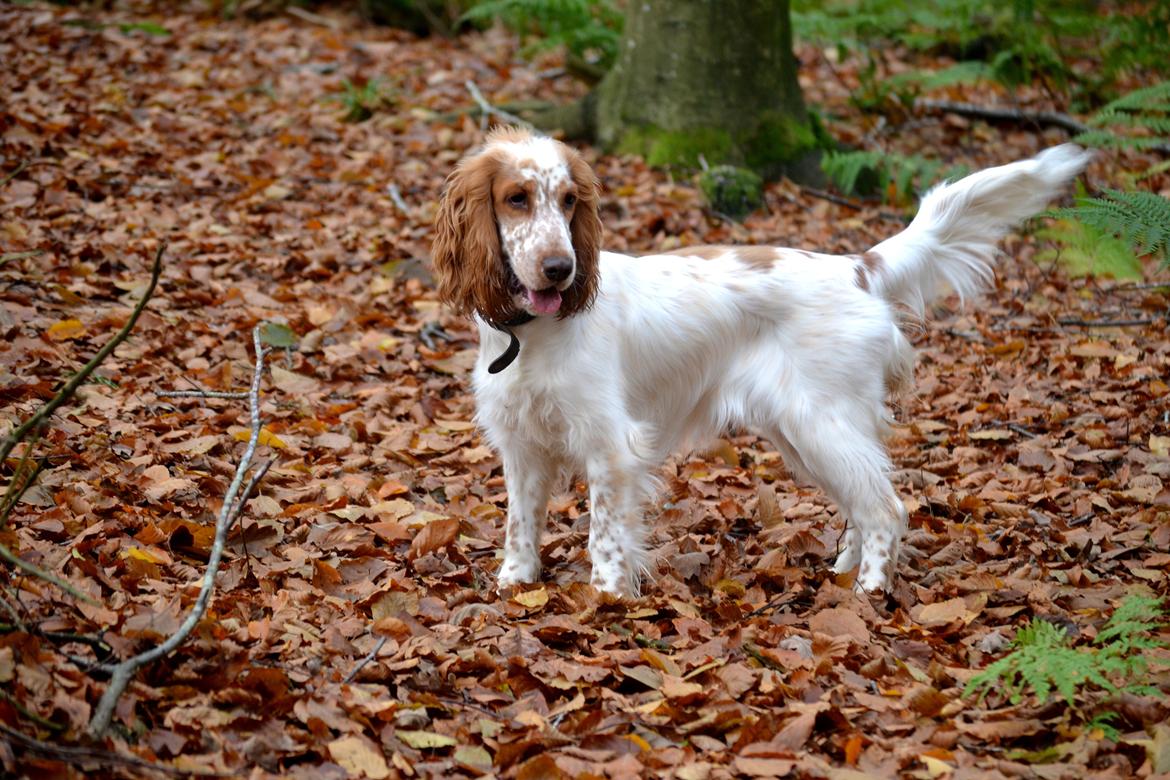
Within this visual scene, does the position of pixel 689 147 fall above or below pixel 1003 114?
below

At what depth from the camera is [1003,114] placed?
9.94 m

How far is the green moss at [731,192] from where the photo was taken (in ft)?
26.7

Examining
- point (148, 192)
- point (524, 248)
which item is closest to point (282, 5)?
point (148, 192)

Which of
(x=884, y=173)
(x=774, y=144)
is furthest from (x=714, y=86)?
(x=884, y=173)

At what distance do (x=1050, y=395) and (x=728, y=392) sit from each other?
235cm

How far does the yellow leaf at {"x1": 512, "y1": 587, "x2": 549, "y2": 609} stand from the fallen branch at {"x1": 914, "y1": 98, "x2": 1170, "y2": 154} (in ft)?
23.9

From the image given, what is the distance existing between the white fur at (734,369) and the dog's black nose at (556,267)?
284 mm

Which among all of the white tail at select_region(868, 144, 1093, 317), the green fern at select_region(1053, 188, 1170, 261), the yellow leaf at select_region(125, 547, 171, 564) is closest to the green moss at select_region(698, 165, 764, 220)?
the white tail at select_region(868, 144, 1093, 317)

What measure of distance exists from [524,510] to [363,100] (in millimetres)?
6149

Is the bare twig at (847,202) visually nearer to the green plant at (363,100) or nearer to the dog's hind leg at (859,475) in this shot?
the green plant at (363,100)

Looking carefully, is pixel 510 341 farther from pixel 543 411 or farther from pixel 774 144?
pixel 774 144

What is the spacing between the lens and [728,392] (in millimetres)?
4824

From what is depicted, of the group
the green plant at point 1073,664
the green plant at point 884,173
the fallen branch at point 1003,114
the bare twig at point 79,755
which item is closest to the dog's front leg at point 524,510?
the green plant at point 1073,664

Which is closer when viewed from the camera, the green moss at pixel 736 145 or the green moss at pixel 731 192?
the green moss at pixel 731 192
